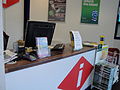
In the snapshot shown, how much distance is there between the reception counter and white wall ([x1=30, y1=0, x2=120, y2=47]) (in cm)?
170

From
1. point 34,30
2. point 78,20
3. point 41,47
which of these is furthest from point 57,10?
point 41,47

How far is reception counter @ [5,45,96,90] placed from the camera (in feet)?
4.44

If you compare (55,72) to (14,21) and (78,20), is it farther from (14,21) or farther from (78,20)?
(78,20)

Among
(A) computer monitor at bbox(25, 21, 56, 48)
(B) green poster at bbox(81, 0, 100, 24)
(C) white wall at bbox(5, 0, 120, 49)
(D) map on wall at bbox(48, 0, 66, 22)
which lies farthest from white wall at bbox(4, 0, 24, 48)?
(B) green poster at bbox(81, 0, 100, 24)

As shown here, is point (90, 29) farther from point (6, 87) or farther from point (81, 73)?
point (6, 87)

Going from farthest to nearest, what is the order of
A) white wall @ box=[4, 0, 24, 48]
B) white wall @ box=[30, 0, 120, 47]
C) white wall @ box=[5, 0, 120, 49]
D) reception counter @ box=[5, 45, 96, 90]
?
white wall @ box=[30, 0, 120, 47] → white wall @ box=[5, 0, 120, 49] → white wall @ box=[4, 0, 24, 48] → reception counter @ box=[5, 45, 96, 90]

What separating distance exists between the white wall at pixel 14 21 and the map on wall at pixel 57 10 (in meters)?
1.19

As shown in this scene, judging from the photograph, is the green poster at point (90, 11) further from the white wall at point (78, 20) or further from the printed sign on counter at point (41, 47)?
the printed sign on counter at point (41, 47)

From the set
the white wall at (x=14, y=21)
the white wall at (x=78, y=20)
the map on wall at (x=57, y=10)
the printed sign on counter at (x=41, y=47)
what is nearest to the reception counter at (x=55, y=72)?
the printed sign on counter at (x=41, y=47)

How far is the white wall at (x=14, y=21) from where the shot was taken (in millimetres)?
3374

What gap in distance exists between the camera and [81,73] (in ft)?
7.76

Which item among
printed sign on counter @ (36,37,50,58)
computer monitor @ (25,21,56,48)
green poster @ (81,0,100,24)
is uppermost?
green poster @ (81,0,100,24)

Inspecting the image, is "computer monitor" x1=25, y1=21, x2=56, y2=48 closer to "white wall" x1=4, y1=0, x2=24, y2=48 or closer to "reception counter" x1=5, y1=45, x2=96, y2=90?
"reception counter" x1=5, y1=45, x2=96, y2=90

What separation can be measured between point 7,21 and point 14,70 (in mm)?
2365
